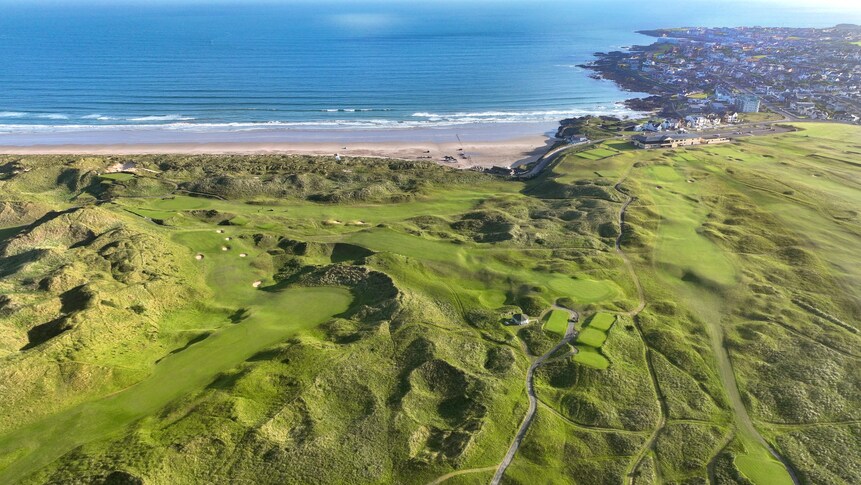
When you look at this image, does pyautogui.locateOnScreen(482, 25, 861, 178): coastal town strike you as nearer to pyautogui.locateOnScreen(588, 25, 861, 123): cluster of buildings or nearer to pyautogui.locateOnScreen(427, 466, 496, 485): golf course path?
pyautogui.locateOnScreen(588, 25, 861, 123): cluster of buildings

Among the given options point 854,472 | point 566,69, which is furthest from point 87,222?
point 566,69

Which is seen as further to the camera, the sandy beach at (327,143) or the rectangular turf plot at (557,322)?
the sandy beach at (327,143)

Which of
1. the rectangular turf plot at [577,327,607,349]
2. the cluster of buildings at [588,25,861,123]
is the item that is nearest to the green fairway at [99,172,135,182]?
the rectangular turf plot at [577,327,607,349]

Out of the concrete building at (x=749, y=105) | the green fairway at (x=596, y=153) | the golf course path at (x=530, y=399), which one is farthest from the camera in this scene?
the concrete building at (x=749, y=105)

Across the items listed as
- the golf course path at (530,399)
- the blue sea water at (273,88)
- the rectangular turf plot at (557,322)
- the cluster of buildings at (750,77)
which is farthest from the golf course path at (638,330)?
the cluster of buildings at (750,77)

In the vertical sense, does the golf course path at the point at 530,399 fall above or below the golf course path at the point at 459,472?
below

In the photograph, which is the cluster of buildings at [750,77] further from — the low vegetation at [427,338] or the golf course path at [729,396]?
the golf course path at [729,396]

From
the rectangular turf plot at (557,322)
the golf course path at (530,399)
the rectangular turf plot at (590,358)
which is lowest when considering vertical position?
→ the rectangular turf plot at (590,358)
